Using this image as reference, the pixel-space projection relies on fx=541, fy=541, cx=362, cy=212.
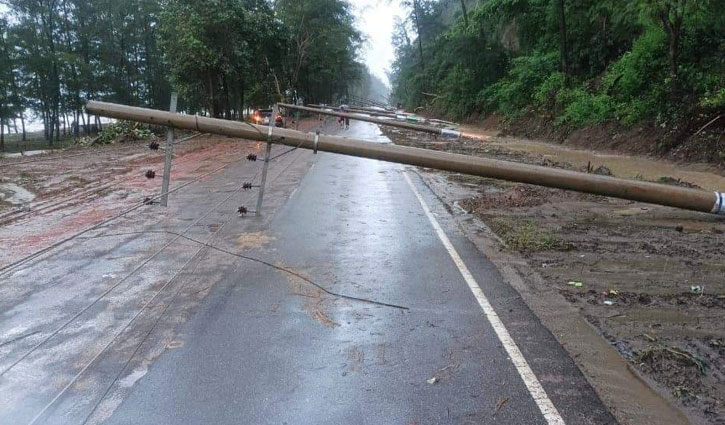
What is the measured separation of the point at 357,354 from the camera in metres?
4.71

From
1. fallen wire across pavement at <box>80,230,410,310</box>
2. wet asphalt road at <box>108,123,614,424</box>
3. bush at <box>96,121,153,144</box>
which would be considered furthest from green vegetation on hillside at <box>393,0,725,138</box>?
bush at <box>96,121,153,144</box>

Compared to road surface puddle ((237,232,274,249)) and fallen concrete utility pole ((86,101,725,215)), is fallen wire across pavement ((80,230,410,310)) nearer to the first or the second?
road surface puddle ((237,232,274,249))

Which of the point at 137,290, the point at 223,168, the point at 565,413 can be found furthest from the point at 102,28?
the point at 565,413

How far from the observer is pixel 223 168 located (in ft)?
58.5

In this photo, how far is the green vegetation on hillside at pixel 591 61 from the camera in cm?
1795

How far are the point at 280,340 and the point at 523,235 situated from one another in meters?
5.20

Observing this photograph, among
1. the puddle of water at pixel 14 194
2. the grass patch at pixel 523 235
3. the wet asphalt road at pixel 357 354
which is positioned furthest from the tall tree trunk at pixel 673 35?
the puddle of water at pixel 14 194

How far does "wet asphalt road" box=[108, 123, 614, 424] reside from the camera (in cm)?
382

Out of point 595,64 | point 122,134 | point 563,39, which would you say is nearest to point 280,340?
point 563,39

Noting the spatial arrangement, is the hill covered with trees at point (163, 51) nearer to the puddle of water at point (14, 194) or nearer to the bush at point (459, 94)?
the bush at point (459, 94)

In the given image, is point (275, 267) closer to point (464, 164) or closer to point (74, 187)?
point (464, 164)

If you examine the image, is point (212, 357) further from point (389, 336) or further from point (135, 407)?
point (389, 336)

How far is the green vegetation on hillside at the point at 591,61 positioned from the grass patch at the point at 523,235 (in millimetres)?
10319

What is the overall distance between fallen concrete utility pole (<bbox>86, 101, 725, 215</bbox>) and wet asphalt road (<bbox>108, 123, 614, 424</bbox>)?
53.3 inches
